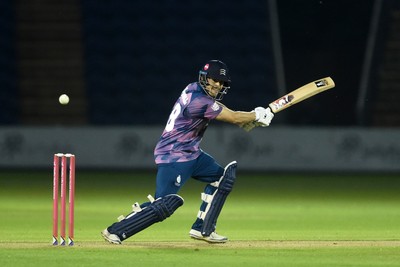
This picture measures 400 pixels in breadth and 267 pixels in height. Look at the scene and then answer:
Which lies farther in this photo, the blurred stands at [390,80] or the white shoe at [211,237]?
the blurred stands at [390,80]

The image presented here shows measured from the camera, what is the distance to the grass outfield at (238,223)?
7609 mm

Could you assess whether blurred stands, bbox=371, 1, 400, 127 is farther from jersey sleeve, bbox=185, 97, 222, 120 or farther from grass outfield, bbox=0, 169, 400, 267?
jersey sleeve, bbox=185, 97, 222, 120

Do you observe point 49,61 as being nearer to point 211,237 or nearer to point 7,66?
point 7,66

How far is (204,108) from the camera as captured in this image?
8234 mm

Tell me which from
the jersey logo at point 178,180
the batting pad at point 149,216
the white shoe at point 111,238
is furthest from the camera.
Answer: the jersey logo at point 178,180

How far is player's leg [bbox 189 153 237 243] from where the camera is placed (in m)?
8.55

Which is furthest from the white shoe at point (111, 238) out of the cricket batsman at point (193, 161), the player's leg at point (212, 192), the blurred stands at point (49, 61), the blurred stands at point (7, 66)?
the blurred stands at point (49, 61)

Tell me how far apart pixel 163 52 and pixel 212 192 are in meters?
13.3

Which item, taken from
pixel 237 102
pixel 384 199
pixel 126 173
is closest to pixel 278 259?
pixel 384 199

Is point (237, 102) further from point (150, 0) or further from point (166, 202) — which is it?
point (166, 202)

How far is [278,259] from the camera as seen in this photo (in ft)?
24.9

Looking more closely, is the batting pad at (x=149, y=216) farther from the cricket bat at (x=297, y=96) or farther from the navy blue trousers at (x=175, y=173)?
the cricket bat at (x=297, y=96)

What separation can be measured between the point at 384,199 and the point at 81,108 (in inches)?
350

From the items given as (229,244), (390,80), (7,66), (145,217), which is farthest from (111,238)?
(390,80)
